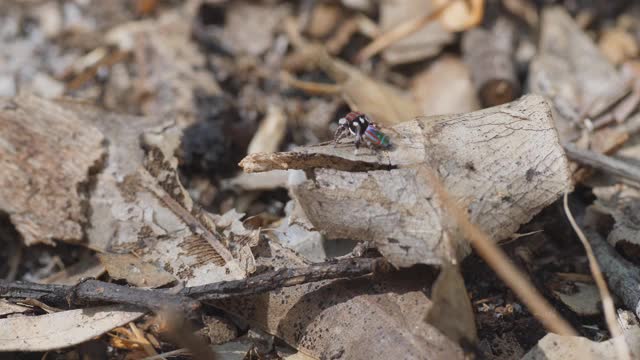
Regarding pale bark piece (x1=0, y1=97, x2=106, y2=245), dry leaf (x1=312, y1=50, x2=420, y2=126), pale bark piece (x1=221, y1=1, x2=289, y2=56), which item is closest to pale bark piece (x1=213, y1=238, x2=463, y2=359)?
pale bark piece (x1=0, y1=97, x2=106, y2=245)

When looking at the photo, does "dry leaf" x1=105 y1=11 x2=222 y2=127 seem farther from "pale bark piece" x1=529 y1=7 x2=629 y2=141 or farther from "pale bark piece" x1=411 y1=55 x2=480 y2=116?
"pale bark piece" x1=529 y1=7 x2=629 y2=141

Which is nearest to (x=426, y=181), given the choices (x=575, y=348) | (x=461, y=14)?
(x=575, y=348)

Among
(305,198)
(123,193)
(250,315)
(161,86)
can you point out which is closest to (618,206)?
(305,198)

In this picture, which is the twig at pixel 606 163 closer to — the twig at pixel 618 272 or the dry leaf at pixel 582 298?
the twig at pixel 618 272

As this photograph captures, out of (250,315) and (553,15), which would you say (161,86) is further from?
(553,15)

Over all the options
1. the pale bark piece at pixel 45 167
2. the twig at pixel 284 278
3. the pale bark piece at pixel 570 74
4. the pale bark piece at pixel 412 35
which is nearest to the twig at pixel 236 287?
the twig at pixel 284 278
